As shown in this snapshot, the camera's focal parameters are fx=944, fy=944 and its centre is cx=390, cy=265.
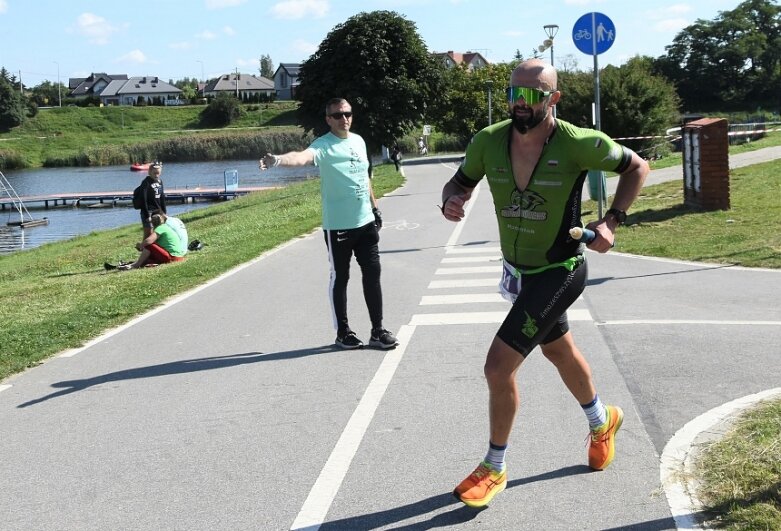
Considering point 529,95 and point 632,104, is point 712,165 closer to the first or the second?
point 529,95

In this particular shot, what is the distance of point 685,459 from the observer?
4.77 meters

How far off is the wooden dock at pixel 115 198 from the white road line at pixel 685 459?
1832 inches

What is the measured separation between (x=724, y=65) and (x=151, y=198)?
307 feet

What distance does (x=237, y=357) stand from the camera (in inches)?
311

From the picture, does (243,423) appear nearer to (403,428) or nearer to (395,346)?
(403,428)

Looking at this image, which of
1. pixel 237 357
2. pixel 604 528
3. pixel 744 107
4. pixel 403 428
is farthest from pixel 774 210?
pixel 744 107

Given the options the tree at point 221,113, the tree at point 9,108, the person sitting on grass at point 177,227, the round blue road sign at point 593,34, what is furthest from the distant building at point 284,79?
the round blue road sign at point 593,34

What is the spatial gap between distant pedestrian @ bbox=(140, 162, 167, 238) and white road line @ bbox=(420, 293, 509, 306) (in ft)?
27.2

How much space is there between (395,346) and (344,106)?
6.68ft

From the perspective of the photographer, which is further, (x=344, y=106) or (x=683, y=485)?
(x=344, y=106)

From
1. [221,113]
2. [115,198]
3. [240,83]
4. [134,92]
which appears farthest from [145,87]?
[115,198]

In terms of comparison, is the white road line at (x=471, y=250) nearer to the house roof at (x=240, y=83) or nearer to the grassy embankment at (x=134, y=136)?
the grassy embankment at (x=134, y=136)

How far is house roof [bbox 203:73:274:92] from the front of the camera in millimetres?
181000

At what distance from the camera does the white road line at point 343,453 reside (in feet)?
14.2
